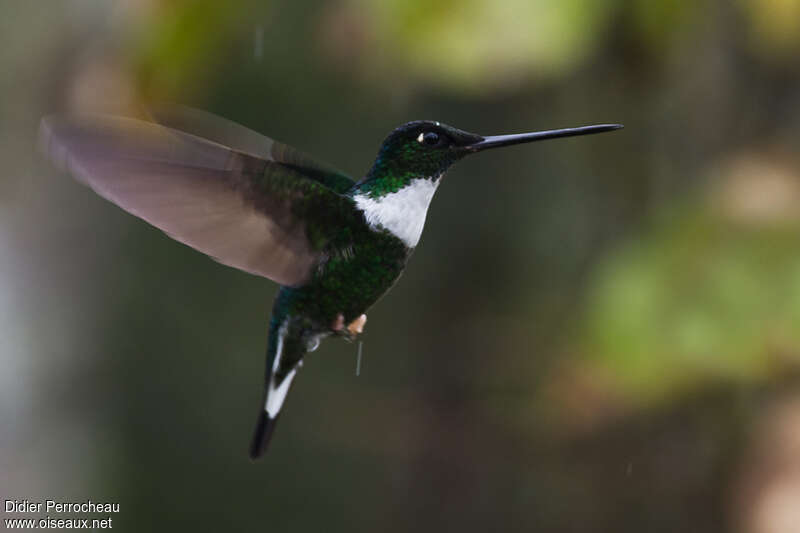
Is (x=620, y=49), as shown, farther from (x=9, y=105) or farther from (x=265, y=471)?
(x=9, y=105)

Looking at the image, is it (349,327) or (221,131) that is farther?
(349,327)

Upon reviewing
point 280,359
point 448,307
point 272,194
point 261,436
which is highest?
point 448,307

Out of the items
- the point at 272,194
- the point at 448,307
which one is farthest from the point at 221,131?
the point at 448,307

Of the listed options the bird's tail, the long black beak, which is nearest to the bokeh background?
the bird's tail

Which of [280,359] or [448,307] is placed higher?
[448,307]

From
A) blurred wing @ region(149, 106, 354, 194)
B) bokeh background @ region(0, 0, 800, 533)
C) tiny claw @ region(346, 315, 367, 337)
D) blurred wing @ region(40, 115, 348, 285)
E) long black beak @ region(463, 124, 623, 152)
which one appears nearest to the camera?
long black beak @ region(463, 124, 623, 152)

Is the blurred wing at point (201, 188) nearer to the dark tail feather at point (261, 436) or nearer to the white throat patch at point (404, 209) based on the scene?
the white throat patch at point (404, 209)

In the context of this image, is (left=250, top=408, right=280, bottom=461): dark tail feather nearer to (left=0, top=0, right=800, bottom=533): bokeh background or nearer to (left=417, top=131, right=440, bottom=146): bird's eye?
(left=417, top=131, right=440, bottom=146): bird's eye

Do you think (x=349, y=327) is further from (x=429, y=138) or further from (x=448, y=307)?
(x=448, y=307)
